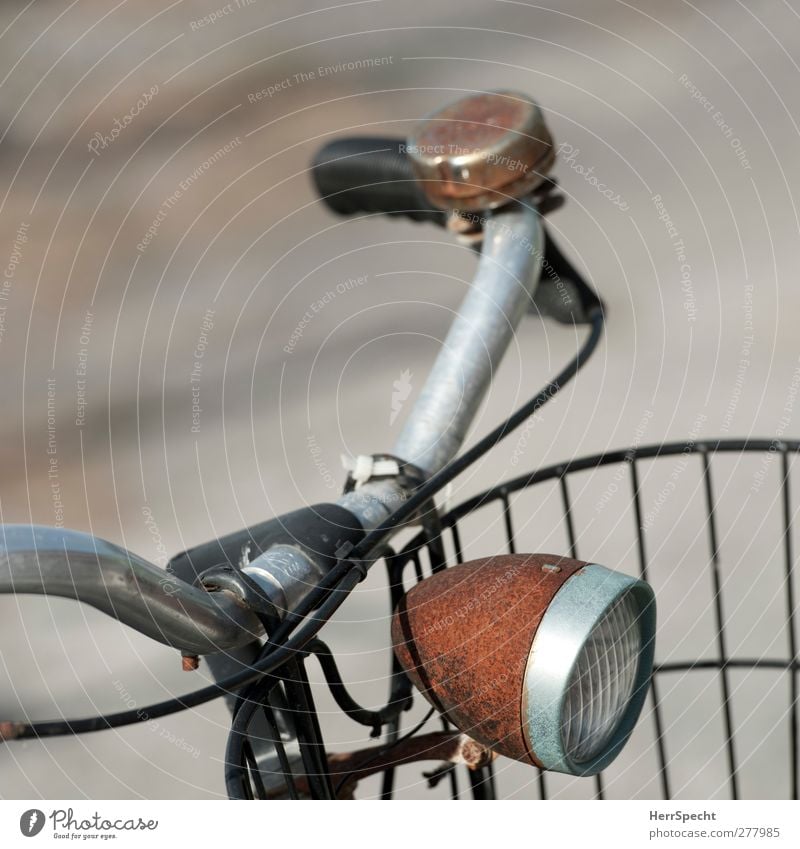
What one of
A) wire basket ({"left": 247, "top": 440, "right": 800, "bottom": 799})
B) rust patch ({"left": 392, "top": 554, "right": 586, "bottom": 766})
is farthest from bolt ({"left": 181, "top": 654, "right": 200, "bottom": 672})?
wire basket ({"left": 247, "top": 440, "right": 800, "bottom": 799})

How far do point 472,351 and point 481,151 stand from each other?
6.3 inches

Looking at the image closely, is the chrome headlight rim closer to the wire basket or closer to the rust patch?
the rust patch

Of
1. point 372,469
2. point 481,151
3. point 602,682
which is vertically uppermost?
point 481,151

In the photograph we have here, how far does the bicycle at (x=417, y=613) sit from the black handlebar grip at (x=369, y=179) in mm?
112

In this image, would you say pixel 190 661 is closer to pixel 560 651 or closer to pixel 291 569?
pixel 291 569

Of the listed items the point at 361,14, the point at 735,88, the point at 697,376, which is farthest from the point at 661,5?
the point at 697,376

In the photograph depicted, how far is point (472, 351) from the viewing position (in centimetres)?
69

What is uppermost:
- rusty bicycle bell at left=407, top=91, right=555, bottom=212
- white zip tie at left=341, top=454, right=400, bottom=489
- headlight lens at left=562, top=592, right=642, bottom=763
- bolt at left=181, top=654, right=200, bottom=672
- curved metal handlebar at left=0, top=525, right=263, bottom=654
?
rusty bicycle bell at left=407, top=91, right=555, bottom=212

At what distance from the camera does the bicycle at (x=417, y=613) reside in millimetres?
472

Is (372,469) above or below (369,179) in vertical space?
below

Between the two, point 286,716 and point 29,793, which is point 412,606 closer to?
point 286,716

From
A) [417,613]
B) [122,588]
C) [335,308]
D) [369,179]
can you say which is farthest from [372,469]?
[335,308]

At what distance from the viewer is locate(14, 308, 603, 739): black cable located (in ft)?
1.53

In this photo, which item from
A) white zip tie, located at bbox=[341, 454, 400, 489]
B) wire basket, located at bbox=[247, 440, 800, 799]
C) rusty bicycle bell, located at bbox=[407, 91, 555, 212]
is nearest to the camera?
white zip tie, located at bbox=[341, 454, 400, 489]
